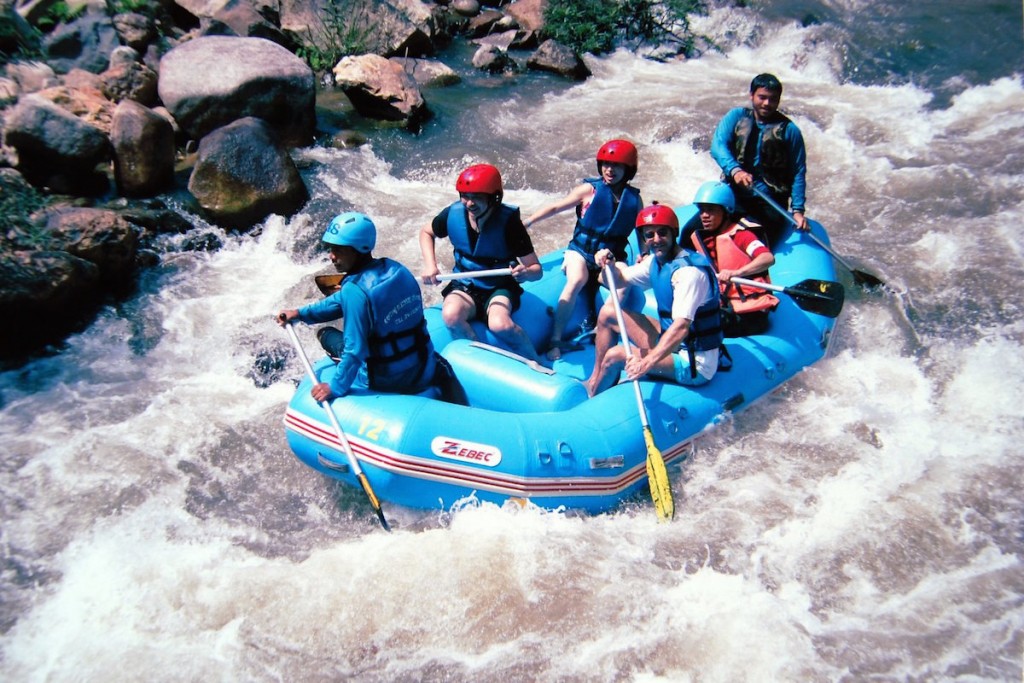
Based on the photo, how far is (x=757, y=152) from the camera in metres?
5.82

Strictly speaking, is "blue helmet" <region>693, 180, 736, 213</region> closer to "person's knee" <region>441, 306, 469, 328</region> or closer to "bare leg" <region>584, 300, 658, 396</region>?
"bare leg" <region>584, 300, 658, 396</region>

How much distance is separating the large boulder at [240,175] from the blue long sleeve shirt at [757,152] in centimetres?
402

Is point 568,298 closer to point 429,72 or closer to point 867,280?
point 867,280

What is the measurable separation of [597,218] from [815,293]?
143 cm

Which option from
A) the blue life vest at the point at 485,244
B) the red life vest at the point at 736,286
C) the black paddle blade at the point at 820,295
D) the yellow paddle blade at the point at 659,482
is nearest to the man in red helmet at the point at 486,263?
the blue life vest at the point at 485,244

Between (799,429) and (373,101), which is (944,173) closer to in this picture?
(799,429)

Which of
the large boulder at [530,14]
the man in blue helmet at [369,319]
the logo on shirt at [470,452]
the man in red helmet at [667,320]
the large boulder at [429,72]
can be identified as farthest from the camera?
the large boulder at [530,14]

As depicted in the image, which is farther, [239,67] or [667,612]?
[239,67]

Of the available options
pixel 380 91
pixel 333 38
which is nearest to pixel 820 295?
pixel 380 91

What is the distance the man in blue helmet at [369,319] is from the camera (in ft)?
13.1

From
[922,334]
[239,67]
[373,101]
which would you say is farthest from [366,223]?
[373,101]

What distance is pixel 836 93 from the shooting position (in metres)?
10.8

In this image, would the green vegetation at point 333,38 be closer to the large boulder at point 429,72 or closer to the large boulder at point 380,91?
the large boulder at point 429,72

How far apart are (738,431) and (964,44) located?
9.32 m
